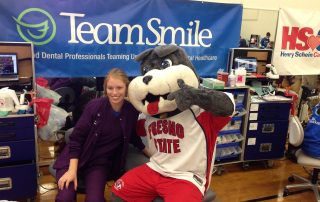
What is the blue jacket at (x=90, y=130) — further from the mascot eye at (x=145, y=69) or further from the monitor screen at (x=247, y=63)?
the monitor screen at (x=247, y=63)

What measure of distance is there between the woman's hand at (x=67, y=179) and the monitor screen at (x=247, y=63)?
198 centimetres

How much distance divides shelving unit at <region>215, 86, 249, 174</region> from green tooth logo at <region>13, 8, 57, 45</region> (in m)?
1.64

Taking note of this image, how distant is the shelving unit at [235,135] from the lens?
2729 mm

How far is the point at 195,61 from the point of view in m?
2.96

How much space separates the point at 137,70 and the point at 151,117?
3.69ft

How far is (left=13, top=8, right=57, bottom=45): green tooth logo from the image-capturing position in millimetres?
2299

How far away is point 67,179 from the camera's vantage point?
1605 millimetres

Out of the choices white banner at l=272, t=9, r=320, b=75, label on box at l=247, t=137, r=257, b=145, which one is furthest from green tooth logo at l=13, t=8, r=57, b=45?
white banner at l=272, t=9, r=320, b=75

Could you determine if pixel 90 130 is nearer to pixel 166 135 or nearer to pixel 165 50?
pixel 166 135

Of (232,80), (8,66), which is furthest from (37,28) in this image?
(232,80)

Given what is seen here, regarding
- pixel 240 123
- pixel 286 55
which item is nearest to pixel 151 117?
pixel 240 123

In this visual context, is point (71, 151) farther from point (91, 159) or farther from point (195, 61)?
point (195, 61)

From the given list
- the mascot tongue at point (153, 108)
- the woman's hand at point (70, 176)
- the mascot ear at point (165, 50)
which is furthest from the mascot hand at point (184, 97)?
the woman's hand at point (70, 176)

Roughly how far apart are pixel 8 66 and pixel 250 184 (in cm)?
225
